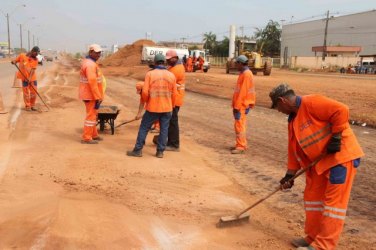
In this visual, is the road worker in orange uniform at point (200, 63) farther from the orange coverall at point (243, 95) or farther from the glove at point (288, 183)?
the glove at point (288, 183)

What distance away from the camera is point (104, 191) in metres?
5.82

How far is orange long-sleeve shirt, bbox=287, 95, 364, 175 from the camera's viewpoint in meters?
3.84

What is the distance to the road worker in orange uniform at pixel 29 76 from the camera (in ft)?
41.1

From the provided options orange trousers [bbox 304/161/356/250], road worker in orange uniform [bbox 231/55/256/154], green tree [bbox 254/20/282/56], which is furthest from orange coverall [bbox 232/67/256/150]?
green tree [bbox 254/20/282/56]

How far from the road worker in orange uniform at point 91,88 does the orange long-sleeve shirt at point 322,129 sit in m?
5.03

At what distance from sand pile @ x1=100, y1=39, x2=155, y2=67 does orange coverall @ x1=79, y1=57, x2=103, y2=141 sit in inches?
1685

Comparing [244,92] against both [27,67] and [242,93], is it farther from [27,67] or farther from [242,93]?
[27,67]

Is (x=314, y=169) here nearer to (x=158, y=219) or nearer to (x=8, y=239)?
(x=158, y=219)

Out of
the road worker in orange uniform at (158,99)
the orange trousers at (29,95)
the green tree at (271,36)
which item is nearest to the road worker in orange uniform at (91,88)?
the road worker in orange uniform at (158,99)

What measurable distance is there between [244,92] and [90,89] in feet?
9.66

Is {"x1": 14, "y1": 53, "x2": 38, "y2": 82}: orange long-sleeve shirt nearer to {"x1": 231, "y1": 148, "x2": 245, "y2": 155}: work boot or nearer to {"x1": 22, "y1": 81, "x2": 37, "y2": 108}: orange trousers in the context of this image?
{"x1": 22, "y1": 81, "x2": 37, "y2": 108}: orange trousers

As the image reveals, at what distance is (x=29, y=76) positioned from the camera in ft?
41.4

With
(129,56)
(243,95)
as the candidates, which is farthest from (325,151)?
(129,56)

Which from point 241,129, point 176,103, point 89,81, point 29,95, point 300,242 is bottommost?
point 300,242
